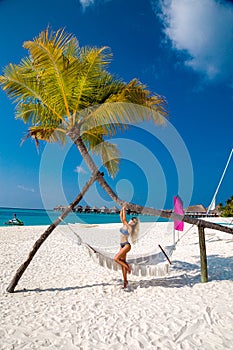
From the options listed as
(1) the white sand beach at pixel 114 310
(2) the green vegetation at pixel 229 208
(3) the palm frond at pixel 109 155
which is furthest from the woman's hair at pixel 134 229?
(2) the green vegetation at pixel 229 208

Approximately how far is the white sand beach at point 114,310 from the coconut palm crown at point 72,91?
92.6 inches

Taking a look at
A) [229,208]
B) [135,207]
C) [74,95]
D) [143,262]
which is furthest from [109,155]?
[229,208]

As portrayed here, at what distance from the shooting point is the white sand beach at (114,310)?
2.62 metres

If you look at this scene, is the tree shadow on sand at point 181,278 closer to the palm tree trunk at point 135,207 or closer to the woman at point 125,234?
the woman at point 125,234

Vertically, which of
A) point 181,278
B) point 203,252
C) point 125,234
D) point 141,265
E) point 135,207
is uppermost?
point 135,207

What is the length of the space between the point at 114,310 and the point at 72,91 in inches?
126

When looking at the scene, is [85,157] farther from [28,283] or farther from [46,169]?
[28,283]

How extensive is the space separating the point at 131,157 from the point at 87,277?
2771 millimetres

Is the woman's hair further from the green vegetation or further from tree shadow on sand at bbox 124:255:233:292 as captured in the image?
the green vegetation

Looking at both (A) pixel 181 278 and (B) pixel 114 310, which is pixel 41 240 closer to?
(B) pixel 114 310

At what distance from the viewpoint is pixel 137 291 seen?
4.19 metres

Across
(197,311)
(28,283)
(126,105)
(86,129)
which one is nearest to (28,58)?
(86,129)

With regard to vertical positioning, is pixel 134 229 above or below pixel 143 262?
above

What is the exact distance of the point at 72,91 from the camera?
13.9 feet
